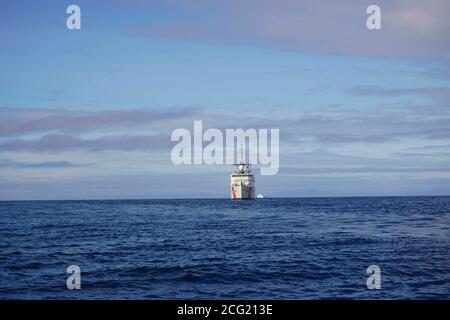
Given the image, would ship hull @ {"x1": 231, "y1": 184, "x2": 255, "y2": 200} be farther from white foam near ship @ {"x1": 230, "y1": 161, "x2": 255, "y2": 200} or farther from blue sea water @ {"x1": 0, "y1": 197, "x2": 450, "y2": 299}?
blue sea water @ {"x1": 0, "y1": 197, "x2": 450, "y2": 299}

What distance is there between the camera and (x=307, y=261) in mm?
28953

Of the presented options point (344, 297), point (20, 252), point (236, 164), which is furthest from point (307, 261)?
point (236, 164)

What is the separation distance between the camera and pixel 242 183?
146m

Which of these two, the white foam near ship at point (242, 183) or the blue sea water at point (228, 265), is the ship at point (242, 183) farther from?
the blue sea water at point (228, 265)

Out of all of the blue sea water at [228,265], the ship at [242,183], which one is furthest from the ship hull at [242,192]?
the blue sea water at [228,265]

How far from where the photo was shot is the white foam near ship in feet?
476

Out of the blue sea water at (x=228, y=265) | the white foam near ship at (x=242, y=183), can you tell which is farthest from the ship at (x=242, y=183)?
the blue sea water at (x=228, y=265)

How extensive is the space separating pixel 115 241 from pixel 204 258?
41.3 ft

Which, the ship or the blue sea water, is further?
the ship

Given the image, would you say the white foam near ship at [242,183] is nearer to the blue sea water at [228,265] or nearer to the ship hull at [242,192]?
the ship hull at [242,192]

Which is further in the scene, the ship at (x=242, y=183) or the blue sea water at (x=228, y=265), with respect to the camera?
the ship at (x=242, y=183)

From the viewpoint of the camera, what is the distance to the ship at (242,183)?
145 meters

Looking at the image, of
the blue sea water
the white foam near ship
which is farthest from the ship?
the blue sea water

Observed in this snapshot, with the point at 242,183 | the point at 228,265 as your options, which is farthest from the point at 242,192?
the point at 228,265
